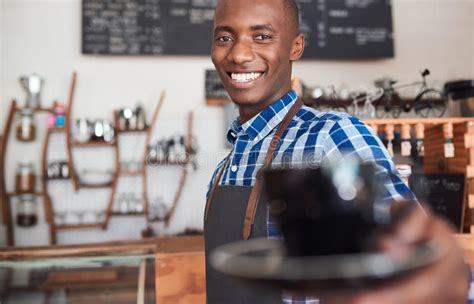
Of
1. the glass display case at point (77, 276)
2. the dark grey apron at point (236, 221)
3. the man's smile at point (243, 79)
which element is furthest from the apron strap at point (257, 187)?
the glass display case at point (77, 276)

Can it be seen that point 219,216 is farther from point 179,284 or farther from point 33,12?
point 33,12

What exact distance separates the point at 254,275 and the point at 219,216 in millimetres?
508

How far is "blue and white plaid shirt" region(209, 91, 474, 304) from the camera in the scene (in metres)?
0.59

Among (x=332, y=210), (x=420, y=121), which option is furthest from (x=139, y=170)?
(x=332, y=210)

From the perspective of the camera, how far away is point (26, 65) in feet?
11.7

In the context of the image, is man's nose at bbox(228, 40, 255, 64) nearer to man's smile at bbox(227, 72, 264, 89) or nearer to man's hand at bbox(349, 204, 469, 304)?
man's smile at bbox(227, 72, 264, 89)

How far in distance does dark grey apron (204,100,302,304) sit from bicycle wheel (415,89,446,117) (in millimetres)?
2355

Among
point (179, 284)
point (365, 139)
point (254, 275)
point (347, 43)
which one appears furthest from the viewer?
point (347, 43)

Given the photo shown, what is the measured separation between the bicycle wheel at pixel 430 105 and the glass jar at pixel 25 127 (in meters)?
2.97

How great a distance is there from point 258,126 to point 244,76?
0.36 feet

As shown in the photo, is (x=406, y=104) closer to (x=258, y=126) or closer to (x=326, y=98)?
(x=326, y=98)

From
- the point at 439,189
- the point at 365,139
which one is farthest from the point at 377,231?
the point at 439,189

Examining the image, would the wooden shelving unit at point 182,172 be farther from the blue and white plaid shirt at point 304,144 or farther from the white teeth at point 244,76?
the white teeth at point 244,76

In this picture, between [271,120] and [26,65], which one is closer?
[271,120]
